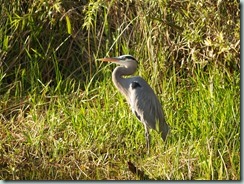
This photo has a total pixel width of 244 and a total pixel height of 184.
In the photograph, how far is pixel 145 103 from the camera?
4.92 metres

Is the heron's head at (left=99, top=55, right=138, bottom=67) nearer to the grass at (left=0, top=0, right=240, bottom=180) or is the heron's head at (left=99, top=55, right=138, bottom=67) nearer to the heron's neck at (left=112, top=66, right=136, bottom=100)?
the heron's neck at (left=112, top=66, right=136, bottom=100)

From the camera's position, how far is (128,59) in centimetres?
488

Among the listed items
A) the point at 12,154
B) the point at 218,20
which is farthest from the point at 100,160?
the point at 218,20

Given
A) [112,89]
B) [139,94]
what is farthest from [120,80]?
[112,89]

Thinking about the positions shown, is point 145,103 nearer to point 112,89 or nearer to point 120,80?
point 120,80

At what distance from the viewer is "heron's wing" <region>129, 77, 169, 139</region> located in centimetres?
489

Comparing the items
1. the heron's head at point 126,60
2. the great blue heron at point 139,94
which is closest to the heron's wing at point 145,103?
the great blue heron at point 139,94

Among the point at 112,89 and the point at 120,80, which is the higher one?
the point at 120,80

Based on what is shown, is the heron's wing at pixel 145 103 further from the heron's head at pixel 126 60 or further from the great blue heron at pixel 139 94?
the heron's head at pixel 126 60

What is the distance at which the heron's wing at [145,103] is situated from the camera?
489 cm

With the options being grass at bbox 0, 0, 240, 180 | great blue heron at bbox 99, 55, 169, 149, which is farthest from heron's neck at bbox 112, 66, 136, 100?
grass at bbox 0, 0, 240, 180

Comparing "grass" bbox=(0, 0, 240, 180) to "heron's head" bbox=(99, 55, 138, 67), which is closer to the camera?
"grass" bbox=(0, 0, 240, 180)

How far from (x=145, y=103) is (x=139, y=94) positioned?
5cm

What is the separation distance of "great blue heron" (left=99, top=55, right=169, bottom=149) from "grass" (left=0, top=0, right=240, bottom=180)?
0.08 metres
